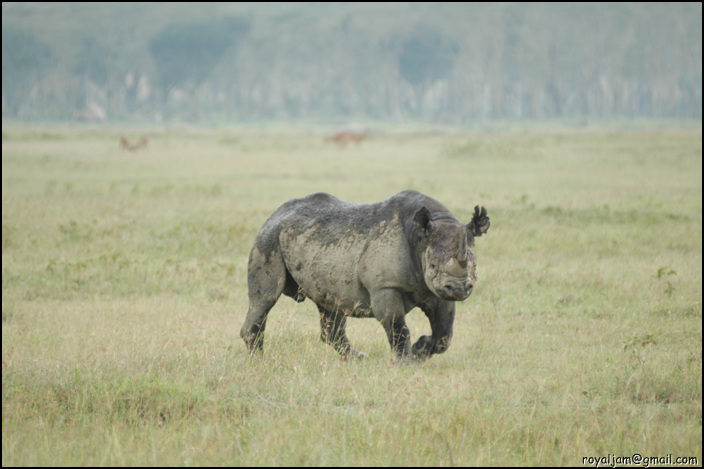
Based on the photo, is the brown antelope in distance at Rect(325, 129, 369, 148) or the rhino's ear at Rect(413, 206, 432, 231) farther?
the brown antelope in distance at Rect(325, 129, 369, 148)

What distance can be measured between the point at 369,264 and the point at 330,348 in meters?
1.22

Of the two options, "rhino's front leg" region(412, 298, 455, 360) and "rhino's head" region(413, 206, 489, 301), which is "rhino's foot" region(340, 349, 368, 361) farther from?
"rhino's head" region(413, 206, 489, 301)

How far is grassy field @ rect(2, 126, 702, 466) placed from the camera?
5.15 metres

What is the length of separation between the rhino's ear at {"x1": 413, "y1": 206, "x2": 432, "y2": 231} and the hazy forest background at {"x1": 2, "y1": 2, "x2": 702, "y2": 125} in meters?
87.9

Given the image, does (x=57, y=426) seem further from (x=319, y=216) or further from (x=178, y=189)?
(x=178, y=189)

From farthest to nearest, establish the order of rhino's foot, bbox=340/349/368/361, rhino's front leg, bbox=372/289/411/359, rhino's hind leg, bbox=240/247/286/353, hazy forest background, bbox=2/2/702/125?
hazy forest background, bbox=2/2/702/125 → rhino's hind leg, bbox=240/247/286/353 → rhino's foot, bbox=340/349/368/361 → rhino's front leg, bbox=372/289/411/359

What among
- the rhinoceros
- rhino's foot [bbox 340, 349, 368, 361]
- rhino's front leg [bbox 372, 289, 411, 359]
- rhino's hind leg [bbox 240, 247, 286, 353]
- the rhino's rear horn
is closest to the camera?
the rhino's rear horn

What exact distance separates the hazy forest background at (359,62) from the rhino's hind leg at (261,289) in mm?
87374

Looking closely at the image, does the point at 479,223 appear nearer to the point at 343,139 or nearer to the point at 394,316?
the point at 394,316

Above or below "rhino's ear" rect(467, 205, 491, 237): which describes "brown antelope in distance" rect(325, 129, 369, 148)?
above

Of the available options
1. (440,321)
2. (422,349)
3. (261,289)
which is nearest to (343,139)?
(261,289)

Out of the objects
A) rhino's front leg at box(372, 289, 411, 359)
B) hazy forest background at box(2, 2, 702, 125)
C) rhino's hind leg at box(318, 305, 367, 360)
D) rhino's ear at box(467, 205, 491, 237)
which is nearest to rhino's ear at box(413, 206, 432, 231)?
rhino's ear at box(467, 205, 491, 237)

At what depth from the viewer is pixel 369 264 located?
718 centimetres

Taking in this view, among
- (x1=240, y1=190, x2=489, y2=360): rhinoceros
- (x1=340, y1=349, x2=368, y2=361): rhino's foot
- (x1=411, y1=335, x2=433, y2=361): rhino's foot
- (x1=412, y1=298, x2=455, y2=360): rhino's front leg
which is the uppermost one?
(x1=240, y1=190, x2=489, y2=360): rhinoceros
